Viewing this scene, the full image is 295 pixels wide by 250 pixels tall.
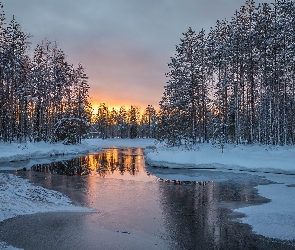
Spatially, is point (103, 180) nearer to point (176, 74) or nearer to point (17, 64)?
point (176, 74)

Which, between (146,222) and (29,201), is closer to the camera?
(146,222)

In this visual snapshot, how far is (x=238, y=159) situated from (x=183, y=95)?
13.7 metres

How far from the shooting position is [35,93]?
4022 centimetres

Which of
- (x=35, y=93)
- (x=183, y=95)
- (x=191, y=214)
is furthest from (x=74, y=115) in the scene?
(x=191, y=214)

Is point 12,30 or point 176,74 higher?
point 12,30

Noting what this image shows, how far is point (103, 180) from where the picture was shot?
15672 millimetres

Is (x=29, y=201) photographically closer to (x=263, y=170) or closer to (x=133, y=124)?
(x=263, y=170)

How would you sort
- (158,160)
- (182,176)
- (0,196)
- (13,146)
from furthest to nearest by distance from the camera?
(13,146)
(158,160)
(182,176)
(0,196)

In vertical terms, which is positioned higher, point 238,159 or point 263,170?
point 238,159

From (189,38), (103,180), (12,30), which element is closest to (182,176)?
(103,180)

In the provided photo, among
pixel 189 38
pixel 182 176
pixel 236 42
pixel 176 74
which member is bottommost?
pixel 182 176

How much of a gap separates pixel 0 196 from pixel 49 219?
10.8ft

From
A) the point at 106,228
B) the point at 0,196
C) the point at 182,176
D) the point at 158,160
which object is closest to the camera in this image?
the point at 106,228

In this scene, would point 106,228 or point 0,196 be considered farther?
point 0,196
